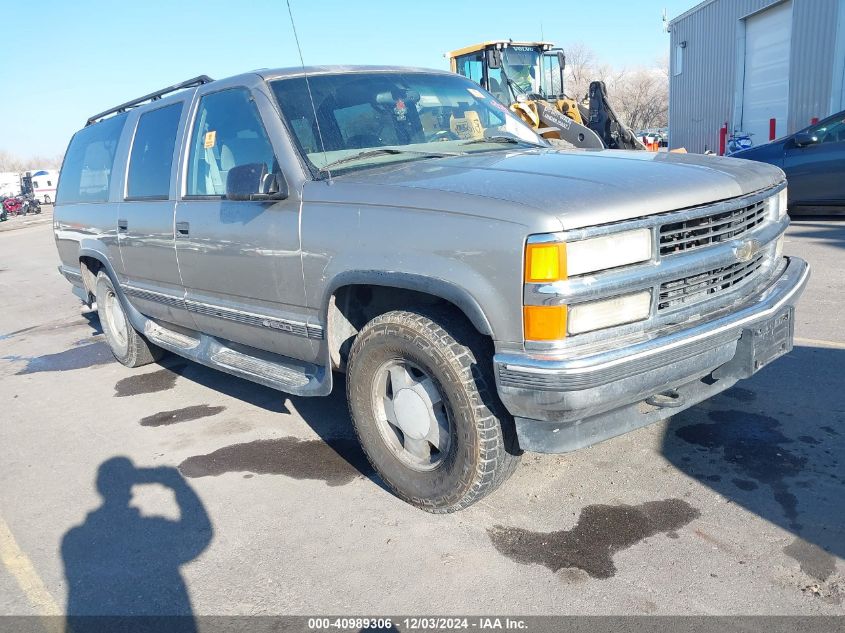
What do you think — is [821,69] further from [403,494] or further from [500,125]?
[403,494]

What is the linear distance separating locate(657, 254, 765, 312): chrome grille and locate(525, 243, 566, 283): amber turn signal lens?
48cm

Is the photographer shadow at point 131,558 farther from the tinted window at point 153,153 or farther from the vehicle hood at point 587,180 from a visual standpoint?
Answer: the tinted window at point 153,153

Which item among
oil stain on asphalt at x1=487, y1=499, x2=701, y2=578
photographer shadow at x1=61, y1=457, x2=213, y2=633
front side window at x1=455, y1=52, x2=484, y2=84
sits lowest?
oil stain on asphalt at x1=487, y1=499, x2=701, y2=578

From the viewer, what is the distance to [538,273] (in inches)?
101

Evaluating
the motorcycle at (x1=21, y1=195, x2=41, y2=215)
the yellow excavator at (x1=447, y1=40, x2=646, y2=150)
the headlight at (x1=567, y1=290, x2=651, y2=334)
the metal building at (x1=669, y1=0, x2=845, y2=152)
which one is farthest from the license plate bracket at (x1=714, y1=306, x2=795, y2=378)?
the motorcycle at (x1=21, y1=195, x2=41, y2=215)

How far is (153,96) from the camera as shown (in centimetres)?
530

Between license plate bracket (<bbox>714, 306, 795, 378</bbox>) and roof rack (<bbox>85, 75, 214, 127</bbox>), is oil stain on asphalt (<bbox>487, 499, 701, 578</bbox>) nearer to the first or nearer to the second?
license plate bracket (<bbox>714, 306, 795, 378</bbox>)

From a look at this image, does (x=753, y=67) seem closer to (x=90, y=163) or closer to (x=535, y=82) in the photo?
(x=535, y=82)

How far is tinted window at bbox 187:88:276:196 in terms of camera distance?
12.6ft

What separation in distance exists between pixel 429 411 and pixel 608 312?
3.04 feet

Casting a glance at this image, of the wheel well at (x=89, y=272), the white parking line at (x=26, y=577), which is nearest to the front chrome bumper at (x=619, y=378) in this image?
the white parking line at (x=26, y=577)

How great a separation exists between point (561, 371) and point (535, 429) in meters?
0.35

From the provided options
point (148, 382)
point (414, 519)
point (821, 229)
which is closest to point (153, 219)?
point (148, 382)

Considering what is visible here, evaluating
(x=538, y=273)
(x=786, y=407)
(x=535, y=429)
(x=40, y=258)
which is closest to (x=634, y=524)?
(x=535, y=429)
